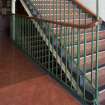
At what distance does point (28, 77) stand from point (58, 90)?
0.50m

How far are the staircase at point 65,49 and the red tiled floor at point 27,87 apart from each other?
0.52 feet

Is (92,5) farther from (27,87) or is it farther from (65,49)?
(27,87)

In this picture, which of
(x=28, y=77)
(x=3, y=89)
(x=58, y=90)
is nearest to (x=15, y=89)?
(x=3, y=89)

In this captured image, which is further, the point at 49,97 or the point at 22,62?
the point at 22,62

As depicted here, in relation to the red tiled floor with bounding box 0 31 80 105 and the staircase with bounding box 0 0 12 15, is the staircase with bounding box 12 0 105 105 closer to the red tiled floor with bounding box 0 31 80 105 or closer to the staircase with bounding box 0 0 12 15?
the red tiled floor with bounding box 0 31 80 105

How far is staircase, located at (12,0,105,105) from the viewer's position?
3.21 m

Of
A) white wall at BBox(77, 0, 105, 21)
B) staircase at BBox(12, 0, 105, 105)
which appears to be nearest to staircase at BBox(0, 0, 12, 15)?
staircase at BBox(12, 0, 105, 105)

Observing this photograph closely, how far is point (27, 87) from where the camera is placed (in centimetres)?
318

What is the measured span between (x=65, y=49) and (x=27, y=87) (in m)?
0.91

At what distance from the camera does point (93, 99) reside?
10.3 ft

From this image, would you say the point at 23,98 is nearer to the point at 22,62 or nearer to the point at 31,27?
the point at 22,62

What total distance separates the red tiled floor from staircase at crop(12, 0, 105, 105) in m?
0.16

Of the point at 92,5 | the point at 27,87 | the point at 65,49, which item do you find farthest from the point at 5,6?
the point at 27,87

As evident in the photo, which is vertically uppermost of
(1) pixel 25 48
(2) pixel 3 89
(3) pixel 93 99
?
(1) pixel 25 48
